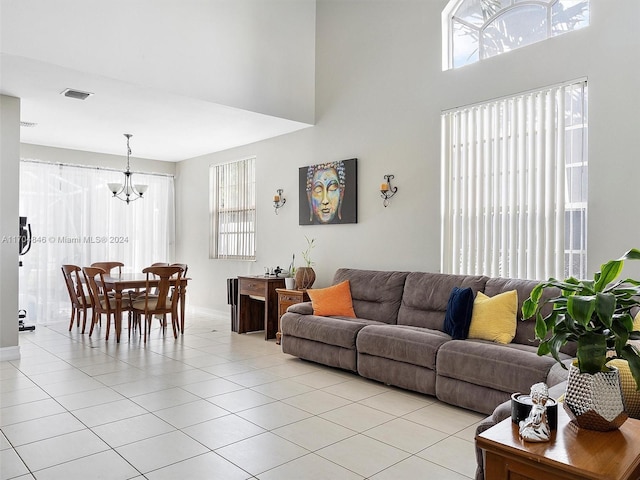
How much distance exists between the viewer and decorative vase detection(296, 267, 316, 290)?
5.66 meters

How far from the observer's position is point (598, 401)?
1.62 meters

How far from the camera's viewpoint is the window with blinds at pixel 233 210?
7195 mm

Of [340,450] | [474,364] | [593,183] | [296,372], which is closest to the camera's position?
[340,450]

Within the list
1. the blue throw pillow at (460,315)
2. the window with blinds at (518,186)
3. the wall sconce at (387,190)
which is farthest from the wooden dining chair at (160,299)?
the blue throw pillow at (460,315)

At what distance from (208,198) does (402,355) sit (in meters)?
5.17

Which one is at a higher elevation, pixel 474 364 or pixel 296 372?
pixel 474 364

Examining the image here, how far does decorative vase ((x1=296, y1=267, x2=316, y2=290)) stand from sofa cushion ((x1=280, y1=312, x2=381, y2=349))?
723 millimetres

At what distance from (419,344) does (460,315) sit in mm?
413

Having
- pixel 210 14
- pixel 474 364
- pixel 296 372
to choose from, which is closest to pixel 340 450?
pixel 474 364

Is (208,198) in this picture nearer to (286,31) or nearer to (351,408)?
(286,31)

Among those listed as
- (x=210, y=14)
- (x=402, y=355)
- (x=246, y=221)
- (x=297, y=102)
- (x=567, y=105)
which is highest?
(x=210, y=14)

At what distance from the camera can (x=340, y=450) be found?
9.16 ft

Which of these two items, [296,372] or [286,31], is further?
[286,31]

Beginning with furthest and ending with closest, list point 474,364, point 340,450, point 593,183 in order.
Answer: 1. point 593,183
2. point 474,364
3. point 340,450
